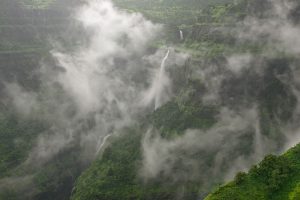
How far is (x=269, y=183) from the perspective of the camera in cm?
4991

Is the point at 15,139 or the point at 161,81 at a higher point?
the point at 161,81

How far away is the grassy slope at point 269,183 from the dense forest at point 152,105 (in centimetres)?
4839

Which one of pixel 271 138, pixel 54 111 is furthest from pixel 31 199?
pixel 271 138

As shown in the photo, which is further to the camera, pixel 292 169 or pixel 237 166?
pixel 237 166

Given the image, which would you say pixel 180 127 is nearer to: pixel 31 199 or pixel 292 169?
pixel 31 199

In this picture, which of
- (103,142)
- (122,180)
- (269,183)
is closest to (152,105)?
(103,142)

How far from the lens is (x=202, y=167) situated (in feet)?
395

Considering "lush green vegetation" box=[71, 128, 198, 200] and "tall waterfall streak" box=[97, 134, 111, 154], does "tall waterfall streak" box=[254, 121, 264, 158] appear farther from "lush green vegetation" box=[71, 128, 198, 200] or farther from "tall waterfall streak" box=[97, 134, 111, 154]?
"tall waterfall streak" box=[97, 134, 111, 154]

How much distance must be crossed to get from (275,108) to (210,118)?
19.1 metres

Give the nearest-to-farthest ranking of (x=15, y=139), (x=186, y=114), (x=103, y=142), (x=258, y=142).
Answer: (x=258, y=142) < (x=186, y=114) < (x=15, y=139) < (x=103, y=142)

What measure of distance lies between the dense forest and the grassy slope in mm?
48393

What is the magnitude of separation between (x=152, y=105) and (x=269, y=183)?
114367mm

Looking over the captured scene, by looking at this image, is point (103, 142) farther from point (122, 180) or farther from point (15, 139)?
point (122, 180)

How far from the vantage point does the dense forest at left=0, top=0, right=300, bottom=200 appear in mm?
120625
